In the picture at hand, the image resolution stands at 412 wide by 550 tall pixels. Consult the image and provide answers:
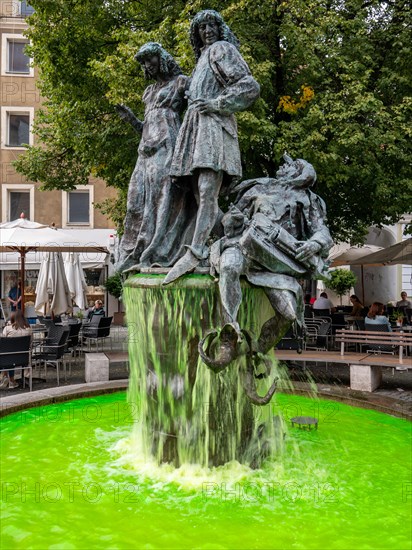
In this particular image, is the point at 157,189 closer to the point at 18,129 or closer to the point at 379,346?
the point at 379,346

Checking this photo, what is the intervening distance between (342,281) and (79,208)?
12850mm

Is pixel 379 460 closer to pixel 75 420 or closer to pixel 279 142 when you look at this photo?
pixel 75 420

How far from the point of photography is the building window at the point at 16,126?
87.9ft

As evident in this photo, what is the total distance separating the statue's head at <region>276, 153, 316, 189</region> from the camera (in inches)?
194

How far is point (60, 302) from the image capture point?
14.3 metres

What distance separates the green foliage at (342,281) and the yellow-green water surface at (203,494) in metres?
20.1

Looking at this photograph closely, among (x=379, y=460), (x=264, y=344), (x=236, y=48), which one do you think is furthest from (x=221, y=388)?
(x=236, y=48)

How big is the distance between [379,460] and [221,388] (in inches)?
60.8

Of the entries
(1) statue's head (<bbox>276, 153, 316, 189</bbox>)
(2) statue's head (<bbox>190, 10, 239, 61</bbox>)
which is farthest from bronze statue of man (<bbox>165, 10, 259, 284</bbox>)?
(1) statue's head (<bbox>276, 153, 316, 189</bbox>)

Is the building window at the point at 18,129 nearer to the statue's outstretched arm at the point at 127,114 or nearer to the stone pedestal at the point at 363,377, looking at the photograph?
the stone pedestal at the point at 363,377

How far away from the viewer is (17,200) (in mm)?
27250

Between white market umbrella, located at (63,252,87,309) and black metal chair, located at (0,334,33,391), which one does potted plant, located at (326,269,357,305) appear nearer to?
white market umbrella, located at (63,252,87,309)

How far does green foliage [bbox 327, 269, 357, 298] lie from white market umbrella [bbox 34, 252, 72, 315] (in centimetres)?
1414

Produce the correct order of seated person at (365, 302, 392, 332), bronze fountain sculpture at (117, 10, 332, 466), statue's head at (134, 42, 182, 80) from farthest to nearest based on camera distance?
1. seated person at (365, 302, 392, 332)
2. statue's head at (134, 42, 182, 80)
3. bronze fountain sculpture at (117, 10, 332, 466)
